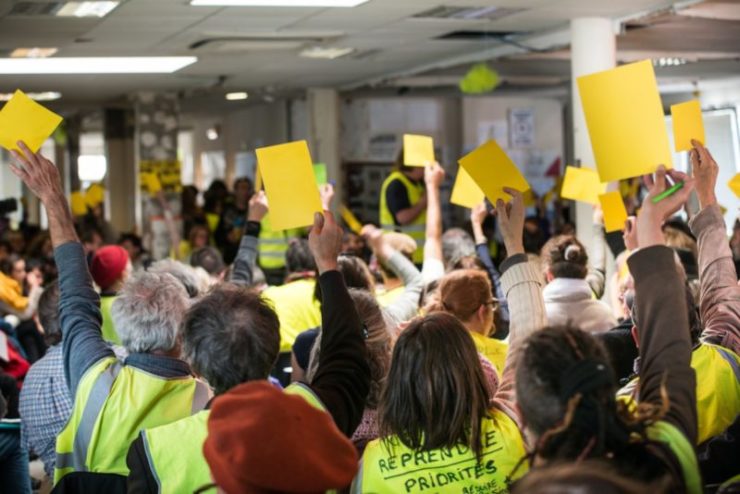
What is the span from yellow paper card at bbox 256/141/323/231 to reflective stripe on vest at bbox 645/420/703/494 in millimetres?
1385

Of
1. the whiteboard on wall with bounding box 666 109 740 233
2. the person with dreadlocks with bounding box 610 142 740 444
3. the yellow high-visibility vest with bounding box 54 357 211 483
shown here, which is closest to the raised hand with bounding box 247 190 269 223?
the yellow high-visibility vest with bounding box 54 357 211 483

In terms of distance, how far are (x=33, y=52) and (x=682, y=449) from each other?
30.0ft

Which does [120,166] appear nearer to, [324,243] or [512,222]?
[512,222]

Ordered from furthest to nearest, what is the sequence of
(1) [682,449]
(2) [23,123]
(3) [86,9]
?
(3) [86,9]
(2) [23,123]
(1) [682,449]

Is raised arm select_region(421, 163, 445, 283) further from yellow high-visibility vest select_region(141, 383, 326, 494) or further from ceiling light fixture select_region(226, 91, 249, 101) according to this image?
ceiling light fixture select_region(226, 91, 249, 101)

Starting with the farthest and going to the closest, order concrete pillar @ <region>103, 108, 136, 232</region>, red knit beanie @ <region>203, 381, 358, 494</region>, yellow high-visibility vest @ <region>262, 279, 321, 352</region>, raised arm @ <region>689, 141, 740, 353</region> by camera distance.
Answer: concrete pillar @ <region>103, 108, 136, 232</region>
yellow high-visibility vest @ <region>262, 279, 321, 352</region>
raised arm @ <region>689, 141, 740, 353</region>
red knit beanie @ <region>203, 381, 358, 494</region>

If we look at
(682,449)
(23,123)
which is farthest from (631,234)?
(23,123)

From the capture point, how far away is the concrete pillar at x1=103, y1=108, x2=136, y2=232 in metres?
18.3

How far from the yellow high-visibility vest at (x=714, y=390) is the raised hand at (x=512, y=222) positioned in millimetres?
469

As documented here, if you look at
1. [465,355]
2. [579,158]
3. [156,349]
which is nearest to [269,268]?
[579,158]

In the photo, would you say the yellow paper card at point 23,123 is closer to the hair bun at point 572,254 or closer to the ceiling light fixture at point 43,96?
the hair bun at point 572,254

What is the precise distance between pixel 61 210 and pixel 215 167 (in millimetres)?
18452

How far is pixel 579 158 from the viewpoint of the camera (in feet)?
30.4

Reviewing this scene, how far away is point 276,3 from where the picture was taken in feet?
26.8
